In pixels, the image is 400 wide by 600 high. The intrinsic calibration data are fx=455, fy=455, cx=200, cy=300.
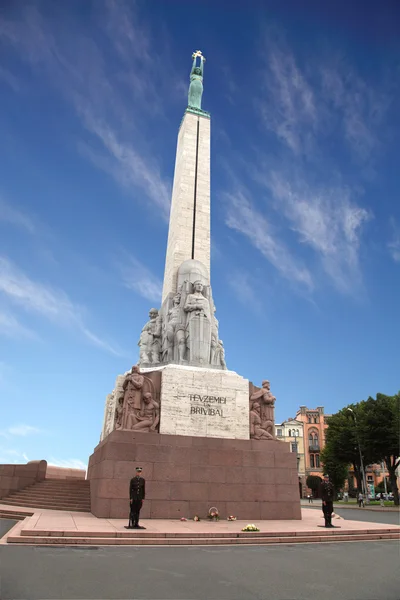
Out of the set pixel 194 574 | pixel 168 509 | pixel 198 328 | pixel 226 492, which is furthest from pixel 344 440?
pixel 194 574

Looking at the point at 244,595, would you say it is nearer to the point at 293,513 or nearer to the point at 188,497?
the point at 188,497

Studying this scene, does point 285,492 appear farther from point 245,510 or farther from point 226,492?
point 226,492

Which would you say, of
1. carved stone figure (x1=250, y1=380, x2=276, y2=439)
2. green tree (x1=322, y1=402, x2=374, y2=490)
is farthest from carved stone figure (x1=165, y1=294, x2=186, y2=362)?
green tree (x1=322, y1=402, x2=374, y2=490)

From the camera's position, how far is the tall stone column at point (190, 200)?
70.9ft

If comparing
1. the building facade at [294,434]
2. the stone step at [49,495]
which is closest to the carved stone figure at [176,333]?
the stone step at [49,495]

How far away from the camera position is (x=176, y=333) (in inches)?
727

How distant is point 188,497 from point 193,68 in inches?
954

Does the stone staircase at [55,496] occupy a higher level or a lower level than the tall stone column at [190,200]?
lower

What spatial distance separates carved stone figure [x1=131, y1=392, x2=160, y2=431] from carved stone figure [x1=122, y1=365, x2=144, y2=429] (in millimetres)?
171

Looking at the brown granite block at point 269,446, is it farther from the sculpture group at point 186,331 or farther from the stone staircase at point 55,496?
the stone staircase at point 55,496

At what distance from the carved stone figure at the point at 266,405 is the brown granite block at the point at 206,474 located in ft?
9.38

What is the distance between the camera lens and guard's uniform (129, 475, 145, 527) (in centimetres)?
1098

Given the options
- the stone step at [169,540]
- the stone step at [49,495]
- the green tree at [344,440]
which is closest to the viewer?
the stone step at [169,540]

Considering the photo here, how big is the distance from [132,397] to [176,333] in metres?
3.85
